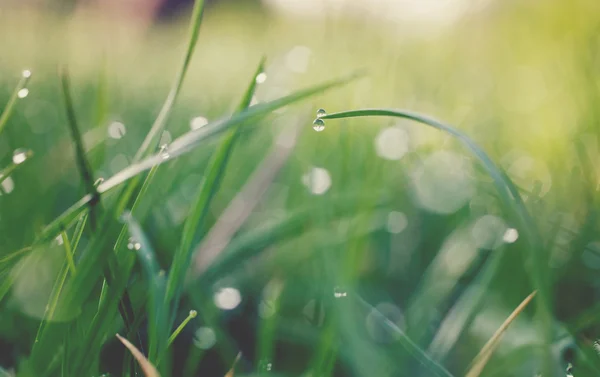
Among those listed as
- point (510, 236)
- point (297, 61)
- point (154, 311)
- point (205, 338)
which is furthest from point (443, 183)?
point (297, 61)

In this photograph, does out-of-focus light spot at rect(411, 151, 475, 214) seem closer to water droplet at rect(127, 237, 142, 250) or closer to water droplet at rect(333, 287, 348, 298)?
water droplet at rect(333, 287, 348, 298)

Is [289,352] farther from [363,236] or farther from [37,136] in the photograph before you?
[37,136]

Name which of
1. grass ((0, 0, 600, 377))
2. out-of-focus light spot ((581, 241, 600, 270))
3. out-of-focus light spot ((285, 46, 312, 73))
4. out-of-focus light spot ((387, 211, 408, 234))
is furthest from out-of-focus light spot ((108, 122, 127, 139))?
out-of-focus light spot ((285, 46, 312, 73))

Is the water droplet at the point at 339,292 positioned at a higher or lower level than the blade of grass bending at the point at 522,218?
lower

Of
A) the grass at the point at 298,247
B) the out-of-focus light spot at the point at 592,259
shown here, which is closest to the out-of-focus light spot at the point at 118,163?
the grass at the point at 298,247

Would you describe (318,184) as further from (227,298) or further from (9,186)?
(9,186)

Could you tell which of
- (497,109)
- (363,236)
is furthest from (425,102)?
(363,236)

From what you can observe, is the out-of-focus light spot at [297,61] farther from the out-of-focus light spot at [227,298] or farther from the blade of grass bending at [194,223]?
the blade of grass bending at [194,223]
